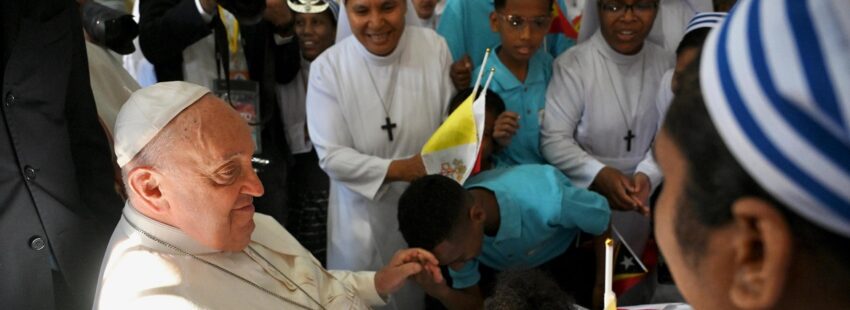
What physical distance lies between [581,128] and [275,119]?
5.09 feet

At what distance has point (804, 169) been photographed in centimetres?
→ 77

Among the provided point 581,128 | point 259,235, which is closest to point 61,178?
point 259,235

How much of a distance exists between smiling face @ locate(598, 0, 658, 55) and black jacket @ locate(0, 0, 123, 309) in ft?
7.71

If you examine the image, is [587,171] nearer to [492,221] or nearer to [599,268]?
[599,268]

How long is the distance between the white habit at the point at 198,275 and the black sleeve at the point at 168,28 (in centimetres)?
124

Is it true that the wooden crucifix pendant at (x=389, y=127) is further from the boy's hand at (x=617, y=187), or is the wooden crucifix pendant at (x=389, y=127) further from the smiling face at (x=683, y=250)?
the smiling face at (x=683, y=250)

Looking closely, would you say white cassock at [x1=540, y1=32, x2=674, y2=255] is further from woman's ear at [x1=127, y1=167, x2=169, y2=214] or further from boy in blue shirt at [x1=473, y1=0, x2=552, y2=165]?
woman's ear at [x1=127, y1=167, x2=169, y2=214]

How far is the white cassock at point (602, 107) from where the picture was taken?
3688mm

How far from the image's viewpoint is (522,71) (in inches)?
148

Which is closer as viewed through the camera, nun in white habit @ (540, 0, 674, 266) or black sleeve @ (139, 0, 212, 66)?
black sleeve @ (139, 0, 212, 66)

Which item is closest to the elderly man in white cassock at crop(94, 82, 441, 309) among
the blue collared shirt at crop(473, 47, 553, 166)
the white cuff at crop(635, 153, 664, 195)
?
the blue collared shirt at crop(473, 47, 553, 166)

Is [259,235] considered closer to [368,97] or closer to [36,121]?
[36,121]

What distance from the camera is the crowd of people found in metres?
0.81

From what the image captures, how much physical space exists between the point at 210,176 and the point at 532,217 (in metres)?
1.50
